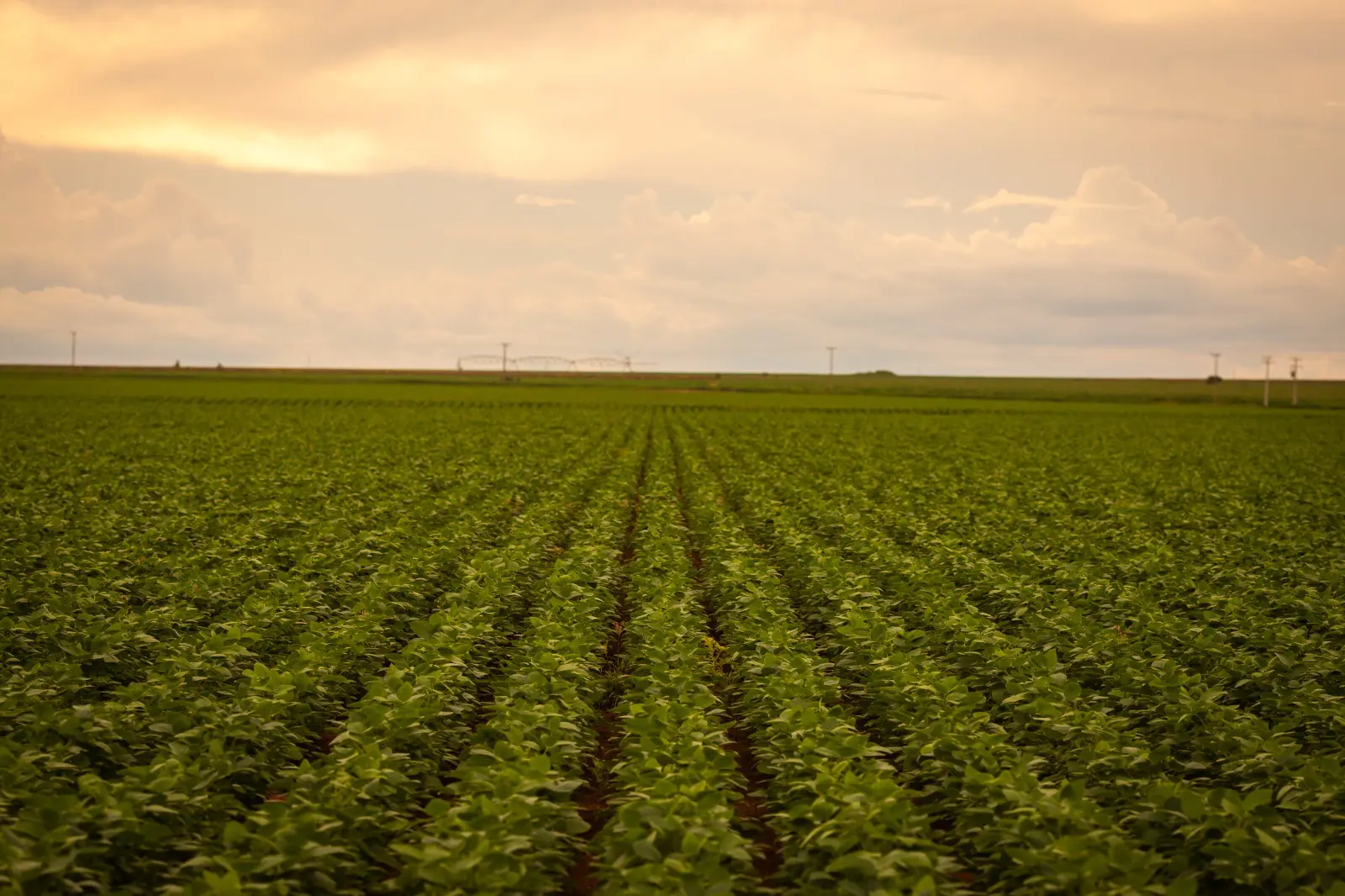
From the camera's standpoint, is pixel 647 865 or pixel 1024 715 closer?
pixel 647 865

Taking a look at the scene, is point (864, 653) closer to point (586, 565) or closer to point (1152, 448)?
point (586, 565)

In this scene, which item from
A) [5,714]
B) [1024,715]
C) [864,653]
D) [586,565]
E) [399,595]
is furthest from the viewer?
[586,565]

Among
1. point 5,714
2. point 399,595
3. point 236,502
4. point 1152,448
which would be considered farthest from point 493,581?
point 1152,448

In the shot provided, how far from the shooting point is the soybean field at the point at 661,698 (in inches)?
247

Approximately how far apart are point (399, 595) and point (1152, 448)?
44.9 metres

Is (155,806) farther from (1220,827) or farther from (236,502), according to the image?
(236,502)

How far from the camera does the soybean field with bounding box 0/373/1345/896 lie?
627 cm

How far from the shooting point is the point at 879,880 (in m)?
6.01

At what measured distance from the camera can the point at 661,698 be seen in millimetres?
8984

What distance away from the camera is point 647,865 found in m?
5.89

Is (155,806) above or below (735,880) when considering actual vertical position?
above

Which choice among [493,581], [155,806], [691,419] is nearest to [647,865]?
[155,806]

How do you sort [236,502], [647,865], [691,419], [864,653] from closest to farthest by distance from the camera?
[647,865], [864,653], [236,502], [691,419]

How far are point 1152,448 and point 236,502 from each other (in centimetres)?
4310
